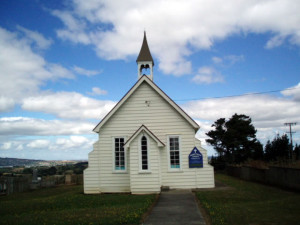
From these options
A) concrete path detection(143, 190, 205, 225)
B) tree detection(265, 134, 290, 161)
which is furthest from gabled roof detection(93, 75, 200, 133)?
tree detection(265, 134, 290, 161)

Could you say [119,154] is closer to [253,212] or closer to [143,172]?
[143,172]

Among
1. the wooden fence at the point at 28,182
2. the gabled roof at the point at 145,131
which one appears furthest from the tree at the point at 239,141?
the gabled roof at the point at 145,131

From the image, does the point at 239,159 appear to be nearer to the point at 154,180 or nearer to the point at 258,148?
the point at 258,148

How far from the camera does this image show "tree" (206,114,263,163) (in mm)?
48344

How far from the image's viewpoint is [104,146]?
1928 cm

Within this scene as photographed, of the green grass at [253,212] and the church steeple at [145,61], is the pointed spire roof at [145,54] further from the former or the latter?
the green grass at [253,212]

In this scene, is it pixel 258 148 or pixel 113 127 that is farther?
pixel 258 148

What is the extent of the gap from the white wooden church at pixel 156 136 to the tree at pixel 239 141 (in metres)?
31.8

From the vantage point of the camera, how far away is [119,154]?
1922cm

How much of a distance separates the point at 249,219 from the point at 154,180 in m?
8.70

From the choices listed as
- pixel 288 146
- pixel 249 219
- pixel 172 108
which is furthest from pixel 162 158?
pixel 288 146

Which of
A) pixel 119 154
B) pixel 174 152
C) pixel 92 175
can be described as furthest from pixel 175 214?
pixel 92 175

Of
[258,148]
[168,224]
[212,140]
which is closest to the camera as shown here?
[168,224]

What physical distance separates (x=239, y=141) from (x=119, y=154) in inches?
1355
